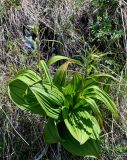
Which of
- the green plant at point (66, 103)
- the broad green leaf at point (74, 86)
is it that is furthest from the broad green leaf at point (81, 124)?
the broad green leaf at point (74, 86)

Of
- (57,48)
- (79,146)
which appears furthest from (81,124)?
(57,48)

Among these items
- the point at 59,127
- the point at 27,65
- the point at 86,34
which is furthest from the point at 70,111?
the point at 86,34

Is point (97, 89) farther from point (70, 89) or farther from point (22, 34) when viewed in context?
point (22, 34)

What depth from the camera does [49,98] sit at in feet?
8.82

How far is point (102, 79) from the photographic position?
2.83m

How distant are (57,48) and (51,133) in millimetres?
812

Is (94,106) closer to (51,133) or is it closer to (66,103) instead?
(66,103)

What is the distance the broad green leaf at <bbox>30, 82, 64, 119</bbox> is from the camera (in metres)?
2.66

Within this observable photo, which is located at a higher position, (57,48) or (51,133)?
(57,48)

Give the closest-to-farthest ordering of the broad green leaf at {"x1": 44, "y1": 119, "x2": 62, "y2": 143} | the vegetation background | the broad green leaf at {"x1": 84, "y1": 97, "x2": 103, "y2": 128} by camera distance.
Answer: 1. the broad green leaf at {"x1": 84, "y1": 97, "x2": 103, "y2": 128}
2. the broad green leaf at {"x1": 44, "y1": 119, "x2": 62, "y2": 143}
3. the vegetation background

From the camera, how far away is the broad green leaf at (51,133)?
2.72 m

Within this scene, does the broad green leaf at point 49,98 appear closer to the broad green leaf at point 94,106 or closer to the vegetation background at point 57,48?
the broad green leaf at point 94,106

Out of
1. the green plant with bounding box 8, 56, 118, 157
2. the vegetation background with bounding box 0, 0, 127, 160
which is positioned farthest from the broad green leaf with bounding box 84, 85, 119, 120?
the vegetation background with bounding box 0, 0, 127, 160

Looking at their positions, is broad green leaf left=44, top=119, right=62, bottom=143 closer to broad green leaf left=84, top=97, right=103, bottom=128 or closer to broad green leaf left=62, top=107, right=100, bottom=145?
broad green leaf left=62, top=107, right=100, bottom=145
